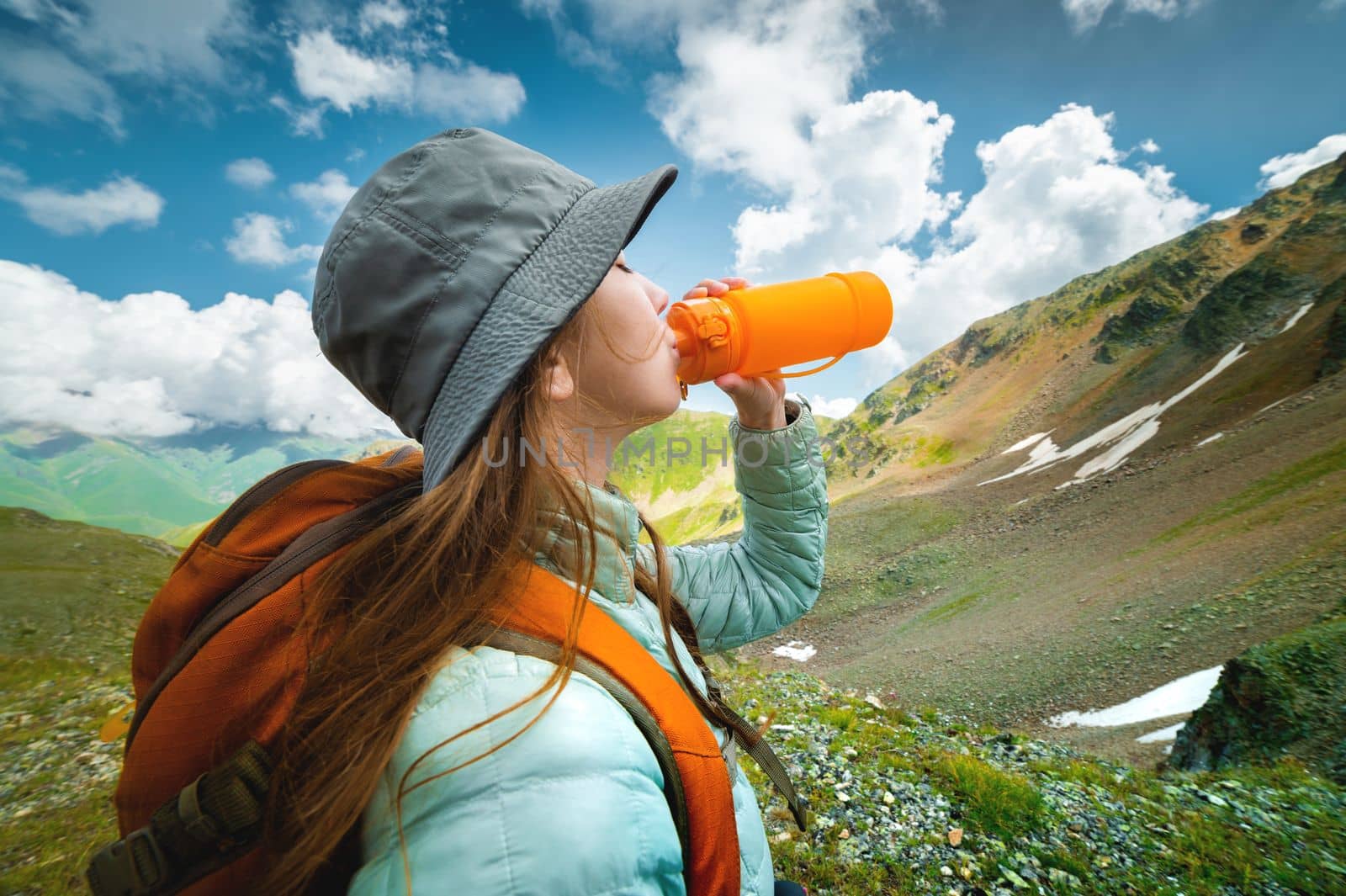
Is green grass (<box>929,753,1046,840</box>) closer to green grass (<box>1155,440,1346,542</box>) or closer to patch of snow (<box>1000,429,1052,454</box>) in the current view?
green grass (<box>1155,440,1346,542</box>)

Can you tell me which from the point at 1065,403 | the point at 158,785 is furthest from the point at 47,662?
the point at 1065,403

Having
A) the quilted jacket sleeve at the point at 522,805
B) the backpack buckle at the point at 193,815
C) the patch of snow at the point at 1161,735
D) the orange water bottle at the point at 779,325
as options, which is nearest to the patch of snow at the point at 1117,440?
the patch of snow at the point at 1161,735

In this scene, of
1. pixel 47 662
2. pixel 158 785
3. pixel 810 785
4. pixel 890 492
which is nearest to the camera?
pixel 158 785

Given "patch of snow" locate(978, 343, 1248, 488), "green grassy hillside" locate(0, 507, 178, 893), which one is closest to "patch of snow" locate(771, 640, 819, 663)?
"patch of snow" locate(978, 343, 1248, 488)

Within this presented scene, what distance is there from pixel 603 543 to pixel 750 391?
48.6 inches

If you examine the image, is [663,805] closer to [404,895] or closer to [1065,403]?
[404,895]

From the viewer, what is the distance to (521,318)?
1.52 m

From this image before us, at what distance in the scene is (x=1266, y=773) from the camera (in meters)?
5.59

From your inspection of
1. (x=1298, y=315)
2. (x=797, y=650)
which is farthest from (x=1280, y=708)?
(x=1298, y=315)

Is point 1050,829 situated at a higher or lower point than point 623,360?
lower

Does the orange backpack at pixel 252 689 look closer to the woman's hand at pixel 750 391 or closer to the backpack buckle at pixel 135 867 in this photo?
the backpack buckle at pixel 135 867

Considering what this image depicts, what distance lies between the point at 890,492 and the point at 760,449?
5118 cm

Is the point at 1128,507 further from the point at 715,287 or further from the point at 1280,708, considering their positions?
the point at 715,287

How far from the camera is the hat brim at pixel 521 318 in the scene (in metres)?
1.48
